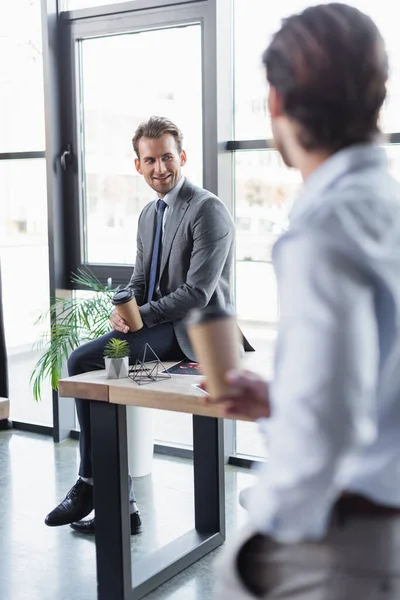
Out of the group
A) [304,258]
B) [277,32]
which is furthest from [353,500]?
[277,32]

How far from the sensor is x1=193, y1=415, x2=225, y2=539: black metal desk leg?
10.2 feet

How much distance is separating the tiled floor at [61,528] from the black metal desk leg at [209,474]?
126 mm

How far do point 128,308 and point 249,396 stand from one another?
1.93 metres

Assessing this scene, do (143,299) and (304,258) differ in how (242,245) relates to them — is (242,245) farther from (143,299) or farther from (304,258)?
(304,258)

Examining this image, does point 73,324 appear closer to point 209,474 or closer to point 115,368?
point 209,474

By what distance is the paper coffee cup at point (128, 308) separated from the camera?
2.91 meters

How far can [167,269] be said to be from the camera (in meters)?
3.28

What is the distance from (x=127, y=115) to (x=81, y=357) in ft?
5.53

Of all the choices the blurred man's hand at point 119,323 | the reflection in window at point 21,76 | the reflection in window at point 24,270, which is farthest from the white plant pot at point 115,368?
the reflection in window at point 21,76

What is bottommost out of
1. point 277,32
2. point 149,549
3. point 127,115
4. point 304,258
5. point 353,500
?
point 149,549

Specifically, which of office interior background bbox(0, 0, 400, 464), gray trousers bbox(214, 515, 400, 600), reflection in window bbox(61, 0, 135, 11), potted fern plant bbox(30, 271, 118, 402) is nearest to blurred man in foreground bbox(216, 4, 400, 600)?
gray trousers bbox(214, 515, 400, 600)

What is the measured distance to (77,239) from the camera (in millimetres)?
4512

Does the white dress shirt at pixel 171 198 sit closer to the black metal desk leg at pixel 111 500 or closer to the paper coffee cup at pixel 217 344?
the black metal desk leg at pixel 111 500

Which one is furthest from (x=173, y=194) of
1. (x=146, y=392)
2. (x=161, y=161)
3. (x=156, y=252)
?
(x=146, y=392)
